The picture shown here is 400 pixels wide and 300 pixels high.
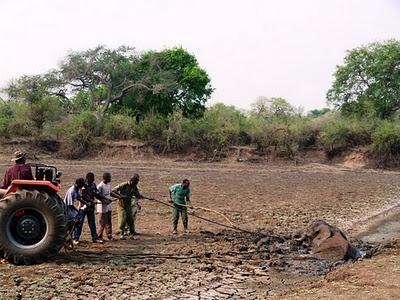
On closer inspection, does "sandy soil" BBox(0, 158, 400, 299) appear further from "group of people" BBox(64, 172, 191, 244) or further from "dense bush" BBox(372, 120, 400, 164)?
"dense bush" BBox(372, 120, 400, 164)

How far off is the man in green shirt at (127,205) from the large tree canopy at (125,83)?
25.4 m

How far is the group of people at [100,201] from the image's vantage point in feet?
32.3

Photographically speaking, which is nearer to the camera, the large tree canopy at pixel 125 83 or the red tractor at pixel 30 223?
the red tractor at pixel 30 223

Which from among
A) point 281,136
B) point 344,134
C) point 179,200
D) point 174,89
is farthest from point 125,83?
point 179,200

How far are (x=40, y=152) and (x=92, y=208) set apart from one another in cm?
2418

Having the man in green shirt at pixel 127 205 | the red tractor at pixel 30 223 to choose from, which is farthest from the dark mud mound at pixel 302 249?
the red tractor at pixel 30 223

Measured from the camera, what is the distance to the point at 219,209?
16.6 metres

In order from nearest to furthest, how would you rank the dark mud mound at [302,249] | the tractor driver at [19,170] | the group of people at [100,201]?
the tractor driver at [19,170], the group of people at [100,201], the dark mud mound at [302,249]

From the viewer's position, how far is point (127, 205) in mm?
11953

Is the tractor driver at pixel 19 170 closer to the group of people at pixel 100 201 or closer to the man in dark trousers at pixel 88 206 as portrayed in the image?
the group of people at pixel 100 201

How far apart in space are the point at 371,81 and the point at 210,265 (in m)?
35.7

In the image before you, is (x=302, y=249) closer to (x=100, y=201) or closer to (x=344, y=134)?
(x=100, y=201)

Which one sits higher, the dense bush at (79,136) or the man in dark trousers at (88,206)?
the dense bush at (79,136)

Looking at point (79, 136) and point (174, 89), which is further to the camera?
point (174, 89)
